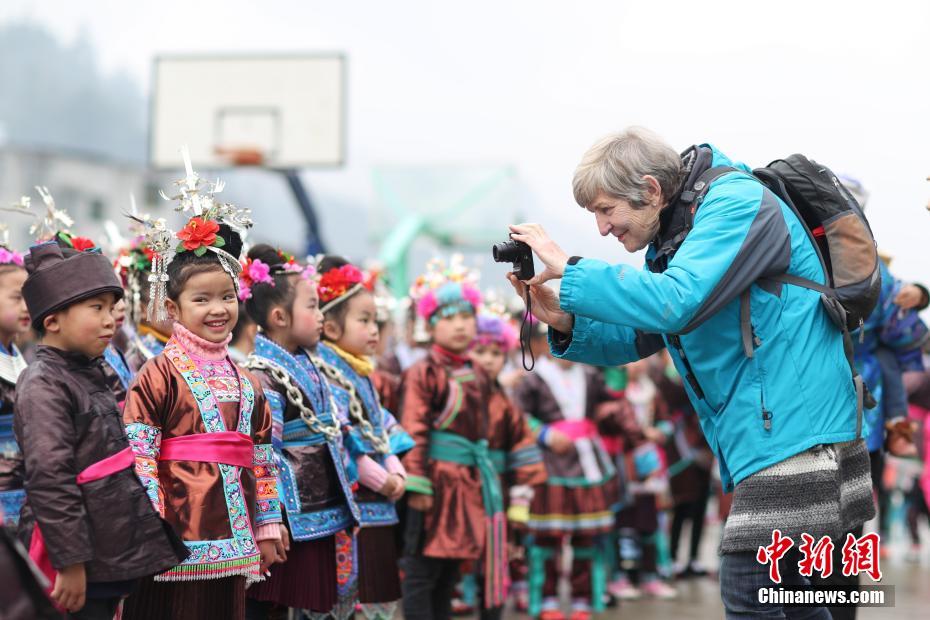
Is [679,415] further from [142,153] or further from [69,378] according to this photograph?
[142,153]

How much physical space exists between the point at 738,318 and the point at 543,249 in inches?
25.0

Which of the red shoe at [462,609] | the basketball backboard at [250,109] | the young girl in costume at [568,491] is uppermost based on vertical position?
the basketball backboard at [250,109]

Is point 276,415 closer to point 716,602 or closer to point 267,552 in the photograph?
point 267,552

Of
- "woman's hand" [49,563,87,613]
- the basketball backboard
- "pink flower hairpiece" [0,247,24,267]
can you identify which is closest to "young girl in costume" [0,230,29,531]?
"pink flower hairpiece" [0,247,24,267]

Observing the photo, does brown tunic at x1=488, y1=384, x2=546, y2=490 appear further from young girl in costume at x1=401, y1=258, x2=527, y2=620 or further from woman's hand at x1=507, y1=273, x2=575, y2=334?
woman's hand at x1=507, y1=273, x2=575, y2=334

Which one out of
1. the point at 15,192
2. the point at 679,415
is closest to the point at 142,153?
the point at 15,192

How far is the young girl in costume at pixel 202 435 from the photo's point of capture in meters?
3.64

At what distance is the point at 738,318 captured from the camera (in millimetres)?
3301

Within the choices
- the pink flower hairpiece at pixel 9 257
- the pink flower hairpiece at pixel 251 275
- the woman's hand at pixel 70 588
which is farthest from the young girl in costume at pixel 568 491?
the woman's hand at pixel 70 588

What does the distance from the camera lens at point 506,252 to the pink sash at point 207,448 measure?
3.79 ft

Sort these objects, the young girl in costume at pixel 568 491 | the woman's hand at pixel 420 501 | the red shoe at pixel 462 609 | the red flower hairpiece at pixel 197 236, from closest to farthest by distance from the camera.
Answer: the red flower hairpiece at pixel 197 236, the woman's hand at pixel 420 501, the young girl in costume at pixel 568 491, the red shoe at pixel 462 609

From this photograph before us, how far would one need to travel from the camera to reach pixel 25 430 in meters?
3.28

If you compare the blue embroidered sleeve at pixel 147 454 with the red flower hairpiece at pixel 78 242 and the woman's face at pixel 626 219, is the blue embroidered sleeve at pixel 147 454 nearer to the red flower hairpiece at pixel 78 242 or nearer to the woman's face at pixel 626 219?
the red flower hairpiece at pixel 78 242

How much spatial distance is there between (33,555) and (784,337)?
7.73 ft
